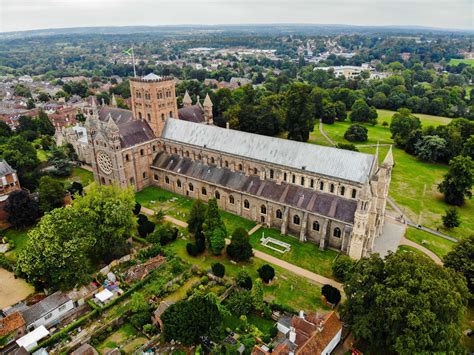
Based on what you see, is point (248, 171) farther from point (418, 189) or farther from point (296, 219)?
point (418, 189)

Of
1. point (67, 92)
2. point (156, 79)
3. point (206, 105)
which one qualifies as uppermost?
point (156, 79)

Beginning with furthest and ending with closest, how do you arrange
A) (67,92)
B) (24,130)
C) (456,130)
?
1. (67,92)
2. (24,130)
3. (456,130)

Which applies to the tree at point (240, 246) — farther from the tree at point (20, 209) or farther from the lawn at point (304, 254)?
the tree at point (20, 209)

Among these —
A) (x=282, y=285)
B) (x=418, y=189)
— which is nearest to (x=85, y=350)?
(x=282, y=285)

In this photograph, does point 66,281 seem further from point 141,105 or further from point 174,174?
point 141,105

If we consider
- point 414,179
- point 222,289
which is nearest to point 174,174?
point 222,289
